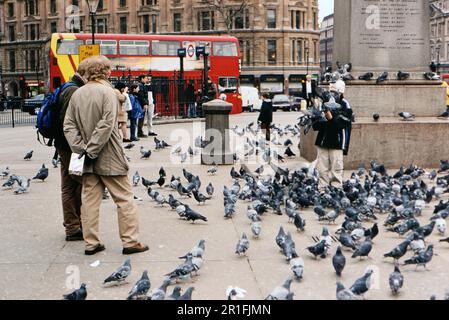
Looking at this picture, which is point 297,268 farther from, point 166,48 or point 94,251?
point 166,48

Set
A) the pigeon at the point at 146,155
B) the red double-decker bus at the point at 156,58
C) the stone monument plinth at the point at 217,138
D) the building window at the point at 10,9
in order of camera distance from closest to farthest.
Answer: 1. the stone monument plinth at the point at 217,138
2. the pigeon at the point at 146,155
3. the red double-decker bus at the point at 156,58
4. the building window at the point at 10,9

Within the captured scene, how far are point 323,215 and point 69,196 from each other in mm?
3164

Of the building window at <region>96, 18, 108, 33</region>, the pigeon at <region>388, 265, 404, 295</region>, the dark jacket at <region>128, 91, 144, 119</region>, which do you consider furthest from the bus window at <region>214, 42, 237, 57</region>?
the building window at <region>96, 18, 108, 33</region>

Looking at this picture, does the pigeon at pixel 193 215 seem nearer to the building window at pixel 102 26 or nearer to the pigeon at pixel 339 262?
the pigeon at pixel 339 262

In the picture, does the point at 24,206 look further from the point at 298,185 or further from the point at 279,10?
the point at 279,10

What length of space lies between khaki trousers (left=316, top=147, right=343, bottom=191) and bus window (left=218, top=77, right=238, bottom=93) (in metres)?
27.6

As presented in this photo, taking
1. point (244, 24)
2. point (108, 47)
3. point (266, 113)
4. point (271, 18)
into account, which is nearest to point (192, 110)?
point (108, 47)

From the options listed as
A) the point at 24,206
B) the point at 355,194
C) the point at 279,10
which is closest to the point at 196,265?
the point at 355,194

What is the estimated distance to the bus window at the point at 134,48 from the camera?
114ft

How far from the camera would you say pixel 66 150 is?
291 inches

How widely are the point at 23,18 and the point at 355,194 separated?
85.9m

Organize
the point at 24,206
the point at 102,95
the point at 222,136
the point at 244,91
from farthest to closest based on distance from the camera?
the point at 244,91, the point at 222,136, the point at 24,206, the point at 102,95

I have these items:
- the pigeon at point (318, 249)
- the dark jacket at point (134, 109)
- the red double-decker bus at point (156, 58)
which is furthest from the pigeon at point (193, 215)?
the red double-decker bus at point (156, 58)

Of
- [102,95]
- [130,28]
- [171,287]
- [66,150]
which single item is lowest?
[171,287]
